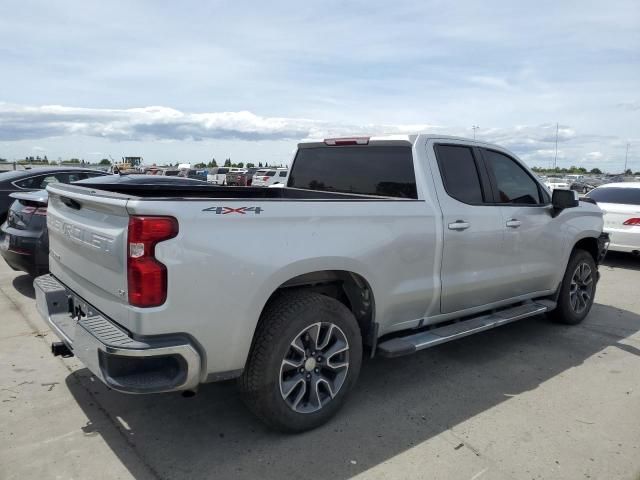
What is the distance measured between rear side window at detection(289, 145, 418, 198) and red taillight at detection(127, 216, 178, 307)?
2.11 meters

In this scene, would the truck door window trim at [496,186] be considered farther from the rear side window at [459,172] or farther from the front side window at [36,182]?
the front side window at [36,182]

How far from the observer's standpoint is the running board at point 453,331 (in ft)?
12.1

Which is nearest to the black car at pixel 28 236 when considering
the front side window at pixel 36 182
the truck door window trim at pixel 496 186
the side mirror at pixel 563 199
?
the front side window at pixel 36 182

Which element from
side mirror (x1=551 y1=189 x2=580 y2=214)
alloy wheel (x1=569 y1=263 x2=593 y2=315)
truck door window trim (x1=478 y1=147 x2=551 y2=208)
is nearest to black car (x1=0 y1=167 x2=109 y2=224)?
truck door window trim (x1=478 y1=147 x2=551 y2=208)

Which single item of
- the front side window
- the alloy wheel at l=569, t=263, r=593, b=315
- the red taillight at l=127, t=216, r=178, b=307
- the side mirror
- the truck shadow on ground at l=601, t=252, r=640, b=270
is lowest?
the truck shadow on ground at l=601, t=252, r=640, b=270

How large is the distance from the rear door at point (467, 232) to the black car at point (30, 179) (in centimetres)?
674

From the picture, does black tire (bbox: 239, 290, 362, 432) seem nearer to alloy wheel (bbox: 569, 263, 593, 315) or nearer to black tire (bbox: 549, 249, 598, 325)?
black tire (bbox: 549, 249, 598, 325)

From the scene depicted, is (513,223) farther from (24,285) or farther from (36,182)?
(36,182)

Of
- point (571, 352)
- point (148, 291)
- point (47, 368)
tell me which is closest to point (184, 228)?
point (148, 291)

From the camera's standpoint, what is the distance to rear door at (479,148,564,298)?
15.4ft

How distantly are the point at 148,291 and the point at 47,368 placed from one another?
7.40 feet

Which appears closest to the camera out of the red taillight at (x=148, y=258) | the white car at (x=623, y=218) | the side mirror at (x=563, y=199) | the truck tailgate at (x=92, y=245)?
the red taillight at (x=148, y=258)

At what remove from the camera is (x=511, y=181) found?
491cm

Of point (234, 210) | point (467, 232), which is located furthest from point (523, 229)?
point (234, 210)
